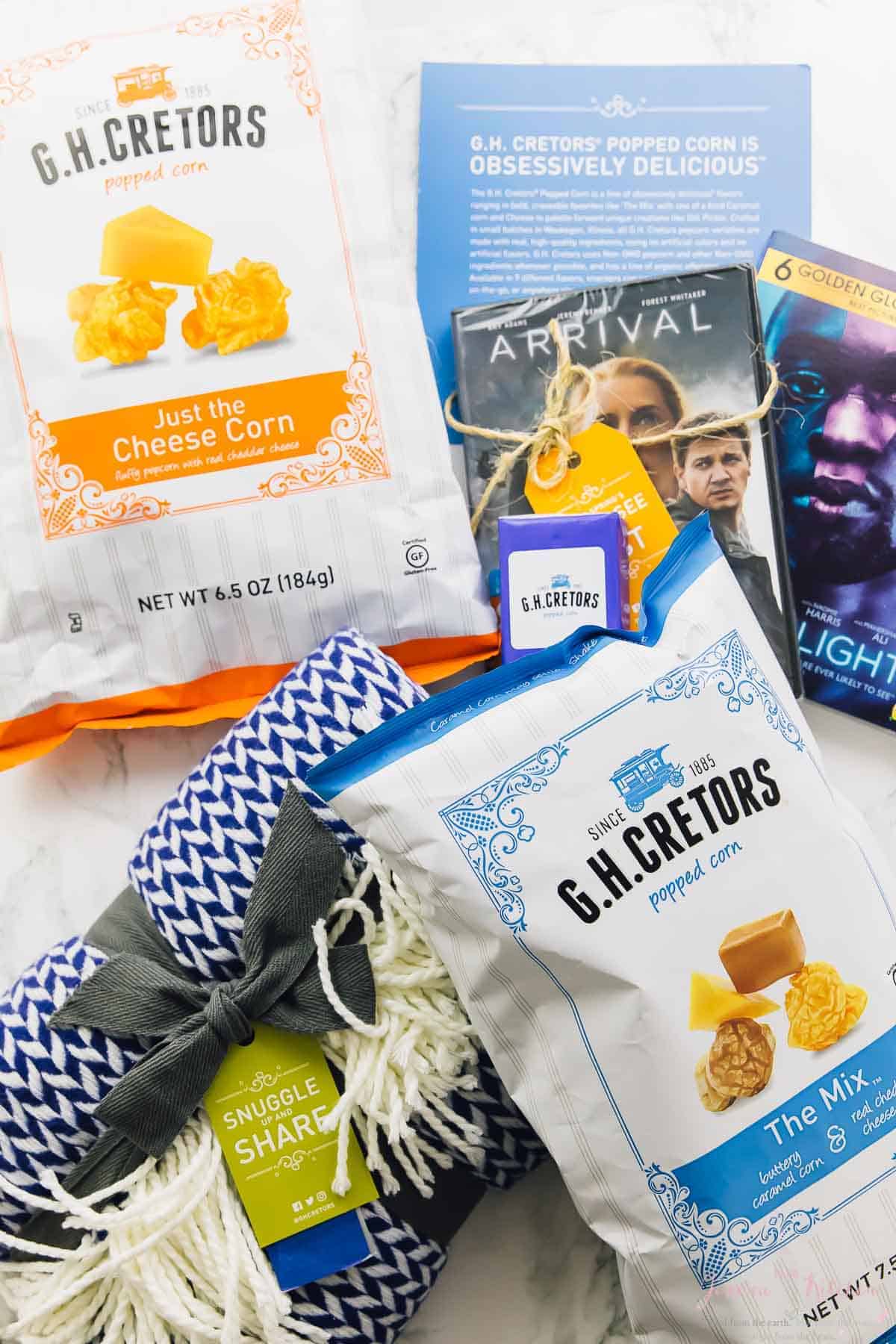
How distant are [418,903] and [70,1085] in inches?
9.8

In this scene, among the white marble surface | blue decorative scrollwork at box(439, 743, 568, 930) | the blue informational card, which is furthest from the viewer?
the blue informational card

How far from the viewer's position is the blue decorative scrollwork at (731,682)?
2.13 feet

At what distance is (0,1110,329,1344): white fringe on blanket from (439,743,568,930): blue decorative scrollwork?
0.25 meters

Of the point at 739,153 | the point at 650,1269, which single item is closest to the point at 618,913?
the point at 650,1269

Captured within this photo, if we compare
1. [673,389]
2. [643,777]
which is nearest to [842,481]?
[673,389]

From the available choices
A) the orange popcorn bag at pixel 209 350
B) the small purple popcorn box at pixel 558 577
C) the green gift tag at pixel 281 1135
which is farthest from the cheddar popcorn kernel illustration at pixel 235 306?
the green gift tag at pixel 281 1135

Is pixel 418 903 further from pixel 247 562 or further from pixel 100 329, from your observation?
pixel 100 329

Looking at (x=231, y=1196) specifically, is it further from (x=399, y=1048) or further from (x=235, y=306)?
(x=235, y=306)

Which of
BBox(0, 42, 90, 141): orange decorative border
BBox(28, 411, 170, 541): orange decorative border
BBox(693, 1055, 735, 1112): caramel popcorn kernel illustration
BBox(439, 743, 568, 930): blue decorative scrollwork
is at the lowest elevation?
BBox(693, 1055, 735, 1112): caramel popcorn kernel illustration

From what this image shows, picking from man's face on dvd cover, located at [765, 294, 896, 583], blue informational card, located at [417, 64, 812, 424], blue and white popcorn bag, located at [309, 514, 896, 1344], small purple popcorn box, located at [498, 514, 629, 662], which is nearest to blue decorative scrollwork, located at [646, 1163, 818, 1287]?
blue and white popcorn bag, located at [309, 514, 896, 1344]

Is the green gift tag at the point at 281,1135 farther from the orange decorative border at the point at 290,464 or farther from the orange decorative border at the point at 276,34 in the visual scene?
the orange decorative border at the point at 276,34

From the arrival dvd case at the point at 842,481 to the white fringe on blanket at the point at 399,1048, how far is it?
408 mm

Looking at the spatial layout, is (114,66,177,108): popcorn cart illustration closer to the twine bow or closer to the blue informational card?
the blue informational card

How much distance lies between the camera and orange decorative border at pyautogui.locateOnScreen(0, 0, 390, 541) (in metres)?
0.84
